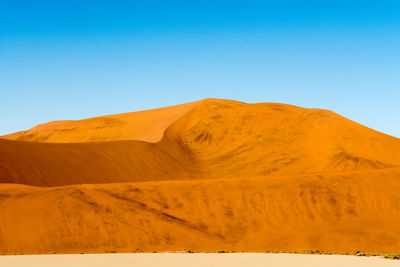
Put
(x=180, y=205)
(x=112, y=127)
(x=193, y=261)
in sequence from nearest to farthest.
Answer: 1. (x=193, y=261)
2. (x=180, y=205)
3. (x=112, y=127)

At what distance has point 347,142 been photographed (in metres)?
45.9

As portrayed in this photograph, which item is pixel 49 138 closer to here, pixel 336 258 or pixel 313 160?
pixel 313 160

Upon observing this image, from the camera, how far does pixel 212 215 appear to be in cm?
2606

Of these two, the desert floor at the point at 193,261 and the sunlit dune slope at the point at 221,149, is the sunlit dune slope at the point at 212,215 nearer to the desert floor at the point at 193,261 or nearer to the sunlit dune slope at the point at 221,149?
the desert floor at the point at 193,261

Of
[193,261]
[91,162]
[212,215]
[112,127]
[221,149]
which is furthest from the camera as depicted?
[112,127]

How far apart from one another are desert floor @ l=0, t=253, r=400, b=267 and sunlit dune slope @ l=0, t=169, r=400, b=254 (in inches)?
175

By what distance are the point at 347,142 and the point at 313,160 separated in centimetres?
389

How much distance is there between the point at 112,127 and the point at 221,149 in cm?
1712

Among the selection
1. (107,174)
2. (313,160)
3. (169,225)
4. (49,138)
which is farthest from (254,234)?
(49,138)

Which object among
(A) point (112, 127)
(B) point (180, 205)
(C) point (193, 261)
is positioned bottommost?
(B) point (180, 205)

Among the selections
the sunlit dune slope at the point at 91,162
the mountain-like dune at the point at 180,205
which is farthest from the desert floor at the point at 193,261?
the sunlit dune slope at the point at 91,162

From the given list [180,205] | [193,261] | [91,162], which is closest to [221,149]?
[91,162]

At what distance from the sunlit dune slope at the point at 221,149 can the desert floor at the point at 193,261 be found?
1608cm

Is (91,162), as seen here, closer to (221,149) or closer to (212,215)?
(221,149)
